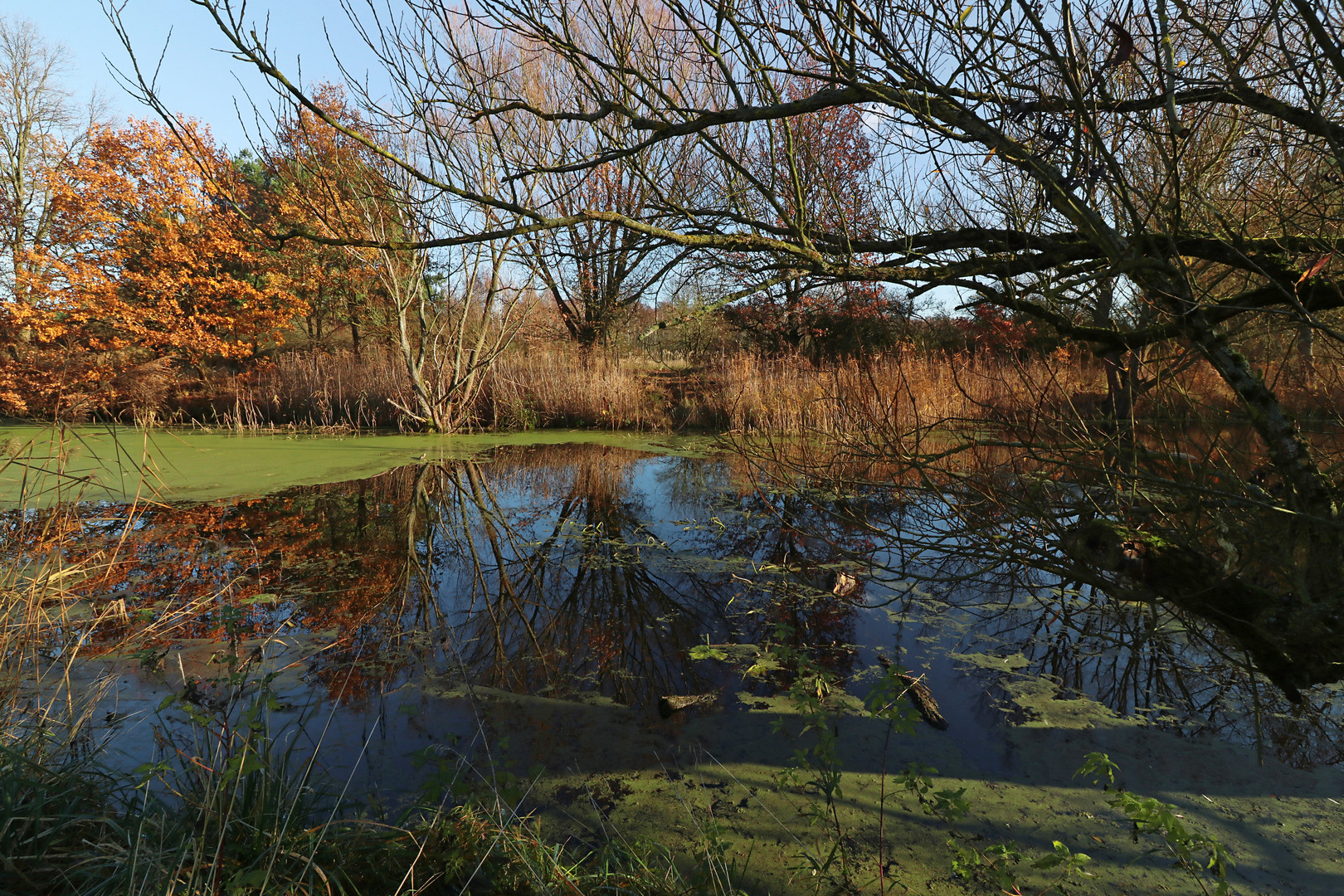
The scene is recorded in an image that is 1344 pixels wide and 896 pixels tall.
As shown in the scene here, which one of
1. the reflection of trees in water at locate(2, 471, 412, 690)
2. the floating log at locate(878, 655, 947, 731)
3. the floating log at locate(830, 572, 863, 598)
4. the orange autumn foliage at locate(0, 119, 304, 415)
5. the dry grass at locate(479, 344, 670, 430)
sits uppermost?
the orange autumn foliage at locate(0, 119, 304, 415)

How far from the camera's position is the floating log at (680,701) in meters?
2.54

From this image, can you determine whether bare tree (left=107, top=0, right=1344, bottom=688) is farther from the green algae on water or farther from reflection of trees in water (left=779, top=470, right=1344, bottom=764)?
the green algae on water

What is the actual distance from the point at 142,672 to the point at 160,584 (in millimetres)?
1154

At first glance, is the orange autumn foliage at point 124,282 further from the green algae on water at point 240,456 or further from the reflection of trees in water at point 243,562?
the reflection of trees in water at point 243,562

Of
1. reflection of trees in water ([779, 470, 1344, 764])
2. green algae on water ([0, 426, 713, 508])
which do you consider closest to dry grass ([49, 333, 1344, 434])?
green algae on water ([0, 426, 713, 508])

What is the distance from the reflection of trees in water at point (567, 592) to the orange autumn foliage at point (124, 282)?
440 inches

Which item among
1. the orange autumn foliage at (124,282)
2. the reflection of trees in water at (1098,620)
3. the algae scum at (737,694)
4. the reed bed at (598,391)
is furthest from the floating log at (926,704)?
the orange autumn foliage at (124,282)

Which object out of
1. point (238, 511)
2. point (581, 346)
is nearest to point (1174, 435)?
point (238, 511)

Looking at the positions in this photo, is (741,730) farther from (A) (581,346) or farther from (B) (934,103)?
(A) (581,346)

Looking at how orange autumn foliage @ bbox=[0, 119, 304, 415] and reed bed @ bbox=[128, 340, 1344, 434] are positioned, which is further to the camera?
orange autumn foliage @ bbox=[0, 119, 304, 415]

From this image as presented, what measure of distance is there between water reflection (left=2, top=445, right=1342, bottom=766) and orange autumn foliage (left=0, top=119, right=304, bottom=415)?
1053 cm

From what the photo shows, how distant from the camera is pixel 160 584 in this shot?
362 cm

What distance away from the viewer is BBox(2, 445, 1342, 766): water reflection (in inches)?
104

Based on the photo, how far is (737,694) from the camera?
2.71 meters
